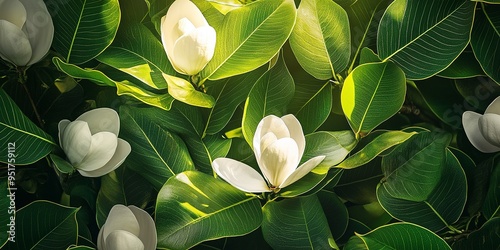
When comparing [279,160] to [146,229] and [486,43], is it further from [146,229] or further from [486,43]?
[486,43]

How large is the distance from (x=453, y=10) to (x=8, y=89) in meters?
0.50

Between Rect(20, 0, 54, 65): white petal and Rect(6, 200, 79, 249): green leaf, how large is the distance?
0.16 m

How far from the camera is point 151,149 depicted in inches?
28.6

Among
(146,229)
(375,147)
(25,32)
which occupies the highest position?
(25,32)

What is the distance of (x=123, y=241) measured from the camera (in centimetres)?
68

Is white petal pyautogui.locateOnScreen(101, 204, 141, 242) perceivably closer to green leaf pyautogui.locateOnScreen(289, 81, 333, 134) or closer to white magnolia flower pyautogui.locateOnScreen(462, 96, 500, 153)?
green leaf pyautogui.locateOnScreen(289, 81, 333, 134)

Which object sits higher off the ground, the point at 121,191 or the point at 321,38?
the point at 321,38

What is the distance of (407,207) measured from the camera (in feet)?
2.39

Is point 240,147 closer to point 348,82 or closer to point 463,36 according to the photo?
point 348,82

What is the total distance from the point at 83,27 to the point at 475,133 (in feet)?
1.47

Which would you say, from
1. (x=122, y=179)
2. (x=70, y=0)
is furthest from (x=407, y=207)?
(x=70, y=0)

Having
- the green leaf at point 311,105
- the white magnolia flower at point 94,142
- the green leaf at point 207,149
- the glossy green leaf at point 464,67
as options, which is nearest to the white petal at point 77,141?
the white magnolia flower at point 94,142

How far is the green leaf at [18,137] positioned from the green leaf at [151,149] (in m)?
0.09

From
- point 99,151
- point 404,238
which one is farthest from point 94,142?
point 404,238
